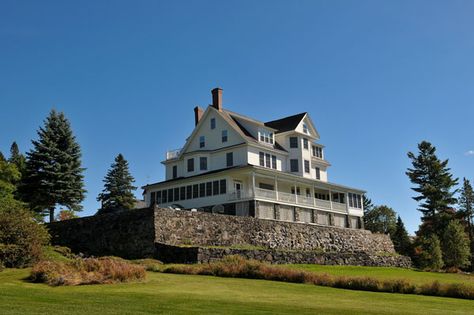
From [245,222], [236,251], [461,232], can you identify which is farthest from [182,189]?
[461,232]

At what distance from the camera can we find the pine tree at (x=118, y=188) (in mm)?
52562

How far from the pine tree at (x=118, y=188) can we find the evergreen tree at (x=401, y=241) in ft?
102

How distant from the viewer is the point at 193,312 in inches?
427

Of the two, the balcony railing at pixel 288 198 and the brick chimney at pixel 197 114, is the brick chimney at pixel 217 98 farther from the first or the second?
the balcony railing at pixel 288 198

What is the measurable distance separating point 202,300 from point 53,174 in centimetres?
3151

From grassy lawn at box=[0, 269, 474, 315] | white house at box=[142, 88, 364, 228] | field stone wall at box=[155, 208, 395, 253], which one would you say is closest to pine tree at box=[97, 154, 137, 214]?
white house at box=[142, 88, 364, 228]

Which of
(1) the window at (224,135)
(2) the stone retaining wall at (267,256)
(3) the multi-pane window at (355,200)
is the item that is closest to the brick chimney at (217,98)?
(1) the window at (224,135)

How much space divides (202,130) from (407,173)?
26.8 meters

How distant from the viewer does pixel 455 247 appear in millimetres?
45031

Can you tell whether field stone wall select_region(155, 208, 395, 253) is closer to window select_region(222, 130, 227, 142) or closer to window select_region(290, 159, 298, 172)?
window select_region(290, 159, 298, 172)

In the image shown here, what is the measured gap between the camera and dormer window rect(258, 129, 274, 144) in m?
46.4

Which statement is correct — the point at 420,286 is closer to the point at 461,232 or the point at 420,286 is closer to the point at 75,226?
the point at 75,226

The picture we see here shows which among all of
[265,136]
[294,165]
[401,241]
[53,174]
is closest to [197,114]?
[265,136]

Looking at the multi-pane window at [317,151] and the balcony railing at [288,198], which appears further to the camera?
the multi-pane window at [317,151]
